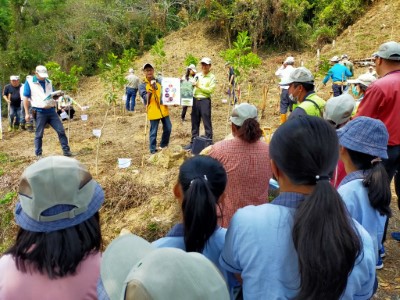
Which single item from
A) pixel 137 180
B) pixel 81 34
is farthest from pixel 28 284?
pixel 81 34

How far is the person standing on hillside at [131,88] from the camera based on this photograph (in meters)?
12.8

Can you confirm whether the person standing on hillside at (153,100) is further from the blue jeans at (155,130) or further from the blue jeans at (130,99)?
the blue jeans at (130,99)

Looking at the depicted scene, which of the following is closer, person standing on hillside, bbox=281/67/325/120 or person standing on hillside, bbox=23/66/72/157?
person standing on hillside, bbox=281/67/325/120

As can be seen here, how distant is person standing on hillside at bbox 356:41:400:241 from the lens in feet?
11.0

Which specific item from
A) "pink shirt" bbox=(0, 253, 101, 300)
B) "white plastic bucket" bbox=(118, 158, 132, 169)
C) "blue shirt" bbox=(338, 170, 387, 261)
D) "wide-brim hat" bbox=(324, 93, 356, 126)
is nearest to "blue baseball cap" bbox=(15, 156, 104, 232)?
"pink shirt" bbox=(0, 253, 101, 300)

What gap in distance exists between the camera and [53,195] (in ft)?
4.71

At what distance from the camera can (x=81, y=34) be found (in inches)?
868

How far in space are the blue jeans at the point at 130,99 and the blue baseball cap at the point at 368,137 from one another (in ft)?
37.1

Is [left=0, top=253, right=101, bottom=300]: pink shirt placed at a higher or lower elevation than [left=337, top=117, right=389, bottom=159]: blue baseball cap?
lower

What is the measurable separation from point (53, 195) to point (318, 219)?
957mm

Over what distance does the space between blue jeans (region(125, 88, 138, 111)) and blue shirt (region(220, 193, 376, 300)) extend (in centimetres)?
1198

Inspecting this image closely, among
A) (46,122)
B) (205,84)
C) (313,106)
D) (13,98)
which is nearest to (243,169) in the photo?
(313,106)

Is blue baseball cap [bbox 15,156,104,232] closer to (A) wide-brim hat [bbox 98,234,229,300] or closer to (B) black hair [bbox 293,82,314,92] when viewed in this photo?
(A) wide-brim hat [bbox 98,234,229,300]

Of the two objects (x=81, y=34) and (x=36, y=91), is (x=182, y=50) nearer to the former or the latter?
(x=81, y=34)
